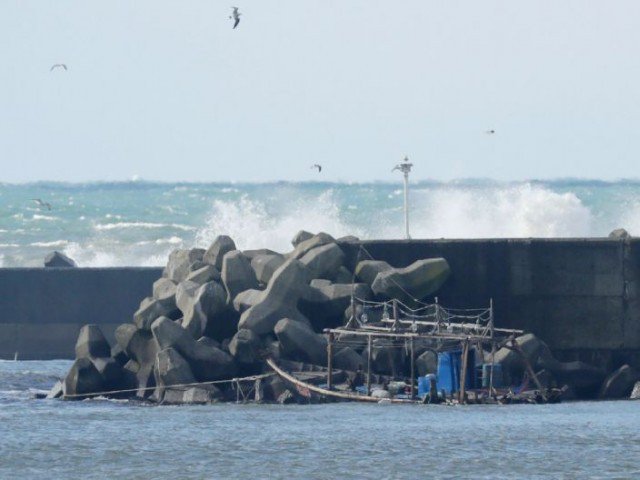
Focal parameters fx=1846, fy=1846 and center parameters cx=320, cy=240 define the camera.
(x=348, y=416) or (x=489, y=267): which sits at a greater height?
(x=489, y=267)

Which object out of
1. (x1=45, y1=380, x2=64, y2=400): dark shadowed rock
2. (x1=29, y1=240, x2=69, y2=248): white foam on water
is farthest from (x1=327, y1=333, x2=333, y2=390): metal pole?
(x1=29, y1=240, x2=69, y2=248): white foam on water

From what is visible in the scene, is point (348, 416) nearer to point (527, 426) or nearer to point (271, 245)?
point (527, 426)

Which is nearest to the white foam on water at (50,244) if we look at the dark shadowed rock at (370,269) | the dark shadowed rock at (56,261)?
the dark shadowed rock at (56,261)

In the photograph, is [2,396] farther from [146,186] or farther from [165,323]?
[146,186]

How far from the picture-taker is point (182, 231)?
83562 millimetres

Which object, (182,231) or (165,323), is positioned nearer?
(165,323)

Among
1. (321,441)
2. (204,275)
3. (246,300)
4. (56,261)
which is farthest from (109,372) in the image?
(56,261)

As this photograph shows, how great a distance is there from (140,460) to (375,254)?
12.1 metres

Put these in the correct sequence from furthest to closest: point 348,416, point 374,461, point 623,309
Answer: point 623,309, point 348,416, point 374,461

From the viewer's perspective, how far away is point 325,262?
38.0m

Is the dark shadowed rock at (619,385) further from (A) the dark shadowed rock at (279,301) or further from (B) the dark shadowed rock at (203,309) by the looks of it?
(B) the dark shadowed rock at (203,309)

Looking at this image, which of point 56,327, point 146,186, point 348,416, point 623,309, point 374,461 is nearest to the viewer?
point 374,461

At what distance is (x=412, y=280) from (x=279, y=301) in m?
2.70

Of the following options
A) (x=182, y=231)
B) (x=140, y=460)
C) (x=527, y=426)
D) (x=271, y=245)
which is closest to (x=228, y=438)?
(x=140, y=460)
